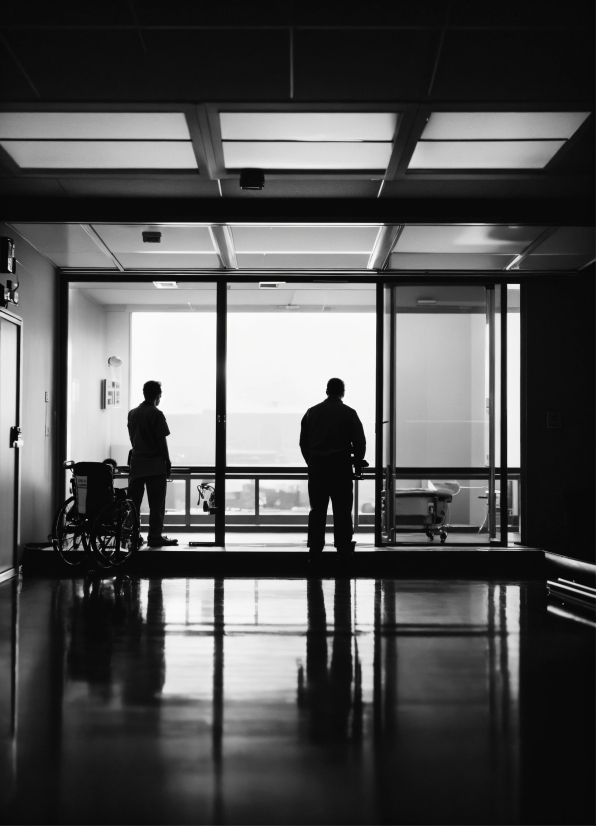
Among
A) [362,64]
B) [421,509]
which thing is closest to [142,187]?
[362,64]

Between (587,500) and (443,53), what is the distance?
4.52 meters

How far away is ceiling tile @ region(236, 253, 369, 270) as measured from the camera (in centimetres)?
633

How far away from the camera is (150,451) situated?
636cm

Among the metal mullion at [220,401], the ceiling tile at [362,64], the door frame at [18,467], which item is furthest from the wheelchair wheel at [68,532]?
the ceiling tile at [362,64]

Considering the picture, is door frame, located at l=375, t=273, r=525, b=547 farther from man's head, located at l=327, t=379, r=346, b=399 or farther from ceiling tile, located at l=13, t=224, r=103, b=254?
ceiling tile, located at l=13, t=224, r=103, b=254

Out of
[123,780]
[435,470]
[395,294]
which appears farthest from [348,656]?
[395,294]

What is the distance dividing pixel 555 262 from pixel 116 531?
14.8ft

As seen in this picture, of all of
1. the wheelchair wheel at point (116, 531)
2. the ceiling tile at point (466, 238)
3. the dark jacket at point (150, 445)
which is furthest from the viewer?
the dark jacket at point (150, 445)

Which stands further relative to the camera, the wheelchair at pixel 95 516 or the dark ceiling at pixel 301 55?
the wheelchair at pixel 95 516

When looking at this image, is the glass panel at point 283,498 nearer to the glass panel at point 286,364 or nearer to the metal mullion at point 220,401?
the glass panel at point 286,364

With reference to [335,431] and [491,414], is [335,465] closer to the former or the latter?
[335,431]

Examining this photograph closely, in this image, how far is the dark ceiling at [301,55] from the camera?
312cm

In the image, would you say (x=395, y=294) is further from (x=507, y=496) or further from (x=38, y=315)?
(x=38, y=315)

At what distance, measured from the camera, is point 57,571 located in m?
5.95
